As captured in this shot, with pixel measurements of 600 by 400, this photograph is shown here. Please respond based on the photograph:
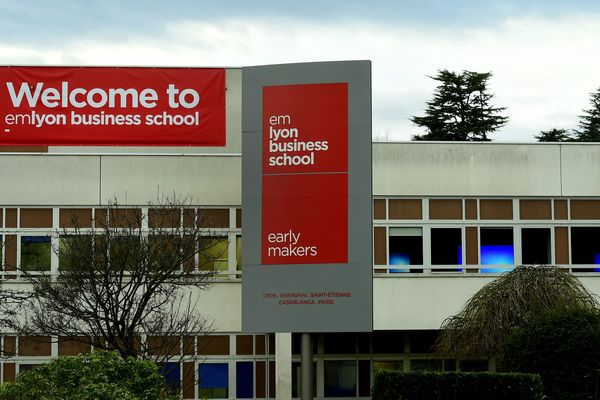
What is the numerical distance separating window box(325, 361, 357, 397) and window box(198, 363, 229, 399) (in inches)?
120

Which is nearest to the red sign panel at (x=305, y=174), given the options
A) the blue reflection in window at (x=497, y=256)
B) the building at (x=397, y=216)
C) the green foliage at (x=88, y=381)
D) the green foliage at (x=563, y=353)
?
the green foliage at (x=88, y=381)

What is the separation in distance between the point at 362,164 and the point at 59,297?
26.3ft

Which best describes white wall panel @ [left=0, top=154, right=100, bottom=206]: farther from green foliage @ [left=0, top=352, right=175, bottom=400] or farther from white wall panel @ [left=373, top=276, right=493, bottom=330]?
green foliage @ [left=0, top=352, right=175, bottom=400]

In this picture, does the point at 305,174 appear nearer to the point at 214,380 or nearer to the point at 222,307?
the point at 222,307

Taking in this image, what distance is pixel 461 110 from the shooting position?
66312 millimetres

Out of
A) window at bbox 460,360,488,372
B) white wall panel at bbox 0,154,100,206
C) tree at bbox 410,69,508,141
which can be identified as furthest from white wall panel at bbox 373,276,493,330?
tree at bbox 410,69,508,141

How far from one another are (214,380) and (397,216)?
21.7ft

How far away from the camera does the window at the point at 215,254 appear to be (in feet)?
105

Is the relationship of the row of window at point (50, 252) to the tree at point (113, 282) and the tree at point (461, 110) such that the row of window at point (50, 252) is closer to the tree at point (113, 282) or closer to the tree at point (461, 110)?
the tree at point (113, 282)

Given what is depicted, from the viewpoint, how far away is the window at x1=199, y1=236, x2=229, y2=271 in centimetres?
3200

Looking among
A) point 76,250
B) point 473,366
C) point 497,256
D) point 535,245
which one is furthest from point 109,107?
point 473,366

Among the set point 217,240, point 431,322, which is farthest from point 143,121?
point 431,322

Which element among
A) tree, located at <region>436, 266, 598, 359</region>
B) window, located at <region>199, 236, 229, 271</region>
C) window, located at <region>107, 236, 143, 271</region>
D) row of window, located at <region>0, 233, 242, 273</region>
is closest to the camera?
window, located at <region>107, 236, 143, 271</region>

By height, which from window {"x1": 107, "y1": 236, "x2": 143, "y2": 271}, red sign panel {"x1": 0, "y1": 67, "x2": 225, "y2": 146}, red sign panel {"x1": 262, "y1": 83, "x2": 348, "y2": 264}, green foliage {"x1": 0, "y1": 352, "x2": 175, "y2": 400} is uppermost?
red sign panel {"x1": 0, "y1": 67, "x2": 225, "y2": 146}
